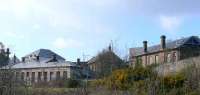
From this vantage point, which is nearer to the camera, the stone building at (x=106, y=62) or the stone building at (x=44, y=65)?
the stone building at (x=106, y=62)

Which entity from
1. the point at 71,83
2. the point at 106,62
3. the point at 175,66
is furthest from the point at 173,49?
the point at 71,83

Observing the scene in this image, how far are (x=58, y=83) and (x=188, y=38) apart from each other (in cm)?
3228

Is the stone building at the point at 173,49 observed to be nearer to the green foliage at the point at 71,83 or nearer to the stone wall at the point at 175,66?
the green foliage at the point at 71,83

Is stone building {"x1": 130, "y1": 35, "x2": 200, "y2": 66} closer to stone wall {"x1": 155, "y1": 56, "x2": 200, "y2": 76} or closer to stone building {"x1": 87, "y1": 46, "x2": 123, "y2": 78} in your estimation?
stone building {"x1": 87, "y1": 46, "x2": 123, "y2": 78}

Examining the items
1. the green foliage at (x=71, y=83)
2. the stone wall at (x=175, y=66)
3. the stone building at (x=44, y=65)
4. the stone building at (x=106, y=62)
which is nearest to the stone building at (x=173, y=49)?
the stone building at (x=106, y=62)

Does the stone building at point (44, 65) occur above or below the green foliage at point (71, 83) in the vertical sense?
above

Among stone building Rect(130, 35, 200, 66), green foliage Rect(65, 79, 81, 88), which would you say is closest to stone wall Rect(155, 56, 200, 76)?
green foliage Rect(65, 79, 81, 88)

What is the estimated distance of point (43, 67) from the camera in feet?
260

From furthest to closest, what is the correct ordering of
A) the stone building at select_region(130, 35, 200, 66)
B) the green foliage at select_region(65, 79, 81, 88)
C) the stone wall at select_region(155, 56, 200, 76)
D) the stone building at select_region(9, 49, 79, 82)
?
1. the stone building at select_region(9, 49, 79, 82)
2. the stone building at select_region(130, 35, 200, 66)
3. the green foliage at select_region(65, 79, 81, 88)
4. the stone wall at select_region(155, 56, 200, 76)

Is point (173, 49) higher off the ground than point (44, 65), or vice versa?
point (173, 49)

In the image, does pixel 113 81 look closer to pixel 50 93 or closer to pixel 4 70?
pixel 50 93

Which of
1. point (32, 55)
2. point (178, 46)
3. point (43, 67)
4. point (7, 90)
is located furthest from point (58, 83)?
point (32, 55)

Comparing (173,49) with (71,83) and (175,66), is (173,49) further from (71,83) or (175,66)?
(71,83)

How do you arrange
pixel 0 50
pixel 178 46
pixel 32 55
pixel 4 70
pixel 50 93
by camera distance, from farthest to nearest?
pixel 32 55 → pixel 178 46 → pixel 50 93 → pixel 0 50 → pixel 4 70
